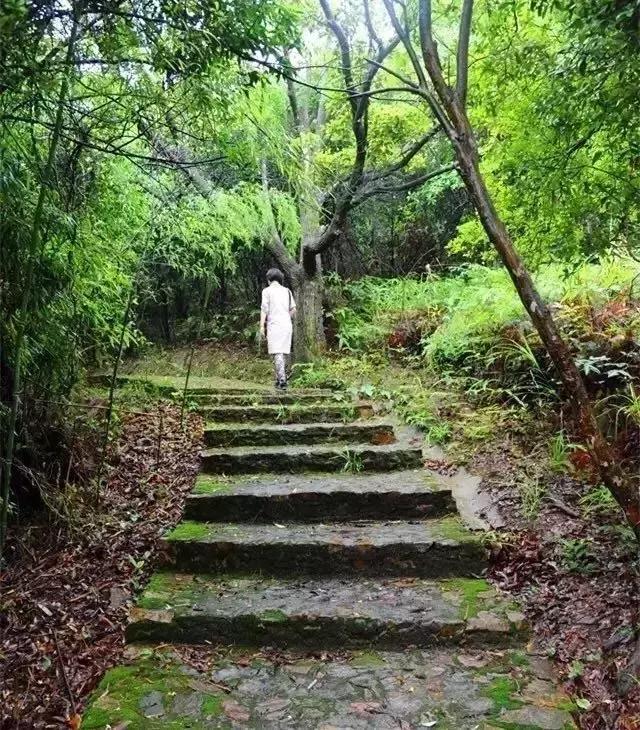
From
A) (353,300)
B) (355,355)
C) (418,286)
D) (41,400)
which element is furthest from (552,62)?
(353,300)

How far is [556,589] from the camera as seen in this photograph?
3.32 meters

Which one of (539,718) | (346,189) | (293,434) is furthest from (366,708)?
(346,189)

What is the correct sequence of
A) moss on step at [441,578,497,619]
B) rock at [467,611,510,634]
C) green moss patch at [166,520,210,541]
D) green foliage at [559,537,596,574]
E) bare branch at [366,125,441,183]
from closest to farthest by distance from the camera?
rock at [467,611,510,634] < moss on step at [441,578,497,619] < green foliage at [559,537,596,574] < green moss patch at [166,520,210,541] < bare branch at [366,125,441,183]

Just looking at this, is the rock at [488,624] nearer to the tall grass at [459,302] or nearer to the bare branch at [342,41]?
the tall grass at [459,302]

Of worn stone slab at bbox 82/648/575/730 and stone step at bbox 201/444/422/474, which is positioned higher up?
stone step at bbox 201/444/422/474

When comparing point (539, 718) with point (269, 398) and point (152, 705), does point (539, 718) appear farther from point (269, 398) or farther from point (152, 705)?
point (269, 398)

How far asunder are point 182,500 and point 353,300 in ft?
22.1

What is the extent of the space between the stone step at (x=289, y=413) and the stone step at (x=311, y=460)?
3.33 ft

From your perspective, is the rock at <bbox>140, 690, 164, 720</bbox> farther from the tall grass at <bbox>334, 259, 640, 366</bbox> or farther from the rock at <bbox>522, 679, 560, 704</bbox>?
the tall grass at <bbox>334, 259, 640, 366</bbox>

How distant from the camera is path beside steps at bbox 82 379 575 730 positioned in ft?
Answer: 8.41

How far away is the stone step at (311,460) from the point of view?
16.3 ft

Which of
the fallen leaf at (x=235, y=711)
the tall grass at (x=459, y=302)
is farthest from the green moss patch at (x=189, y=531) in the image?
the tall grass at (x=459, y=302)

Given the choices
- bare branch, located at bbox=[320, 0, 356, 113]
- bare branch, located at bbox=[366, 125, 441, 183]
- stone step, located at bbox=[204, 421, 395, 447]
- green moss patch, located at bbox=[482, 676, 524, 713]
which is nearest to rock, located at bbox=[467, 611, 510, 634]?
green moss patch, located at bbox=[482, 676, 524, 713]

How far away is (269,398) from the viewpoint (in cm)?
658
